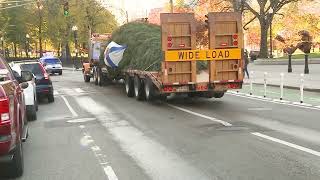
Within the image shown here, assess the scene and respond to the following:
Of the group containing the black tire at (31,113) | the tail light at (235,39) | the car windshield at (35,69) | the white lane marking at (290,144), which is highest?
the tail light at (235,39)

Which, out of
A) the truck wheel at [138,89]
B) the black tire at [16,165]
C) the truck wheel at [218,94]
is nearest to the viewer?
the black tire at [16,165]

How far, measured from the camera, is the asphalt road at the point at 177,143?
8.16 m

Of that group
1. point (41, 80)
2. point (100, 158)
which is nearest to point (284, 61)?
point (41, 80)

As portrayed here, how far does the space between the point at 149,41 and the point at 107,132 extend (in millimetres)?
9761

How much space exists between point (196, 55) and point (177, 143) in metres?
Answer: 7.66

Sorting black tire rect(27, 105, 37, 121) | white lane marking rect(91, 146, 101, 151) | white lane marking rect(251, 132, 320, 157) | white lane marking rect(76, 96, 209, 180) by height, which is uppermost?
black tire rect(27, 105, 37, 121)

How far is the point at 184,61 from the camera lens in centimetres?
1809

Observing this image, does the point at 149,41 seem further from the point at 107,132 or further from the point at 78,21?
the point at 78,21

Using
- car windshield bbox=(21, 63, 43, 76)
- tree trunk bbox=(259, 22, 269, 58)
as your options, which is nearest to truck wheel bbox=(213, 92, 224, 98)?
car windshield bbox=(21, 63, 43, 76)

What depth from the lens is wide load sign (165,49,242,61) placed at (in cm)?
1797

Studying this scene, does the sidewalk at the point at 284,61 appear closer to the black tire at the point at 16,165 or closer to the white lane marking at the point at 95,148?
the white lane marking at the point at 95,148

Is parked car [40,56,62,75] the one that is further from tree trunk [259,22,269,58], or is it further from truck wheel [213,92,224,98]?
truck wheel [213,92,224,98]

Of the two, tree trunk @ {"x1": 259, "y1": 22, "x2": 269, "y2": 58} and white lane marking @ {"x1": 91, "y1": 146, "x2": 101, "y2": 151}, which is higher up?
tree trunk @ {"x1": 259, "y1": 22, "x2": 269, "y2": 58}

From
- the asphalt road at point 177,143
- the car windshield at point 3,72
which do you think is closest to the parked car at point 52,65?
the asphalt road at point 177,143
